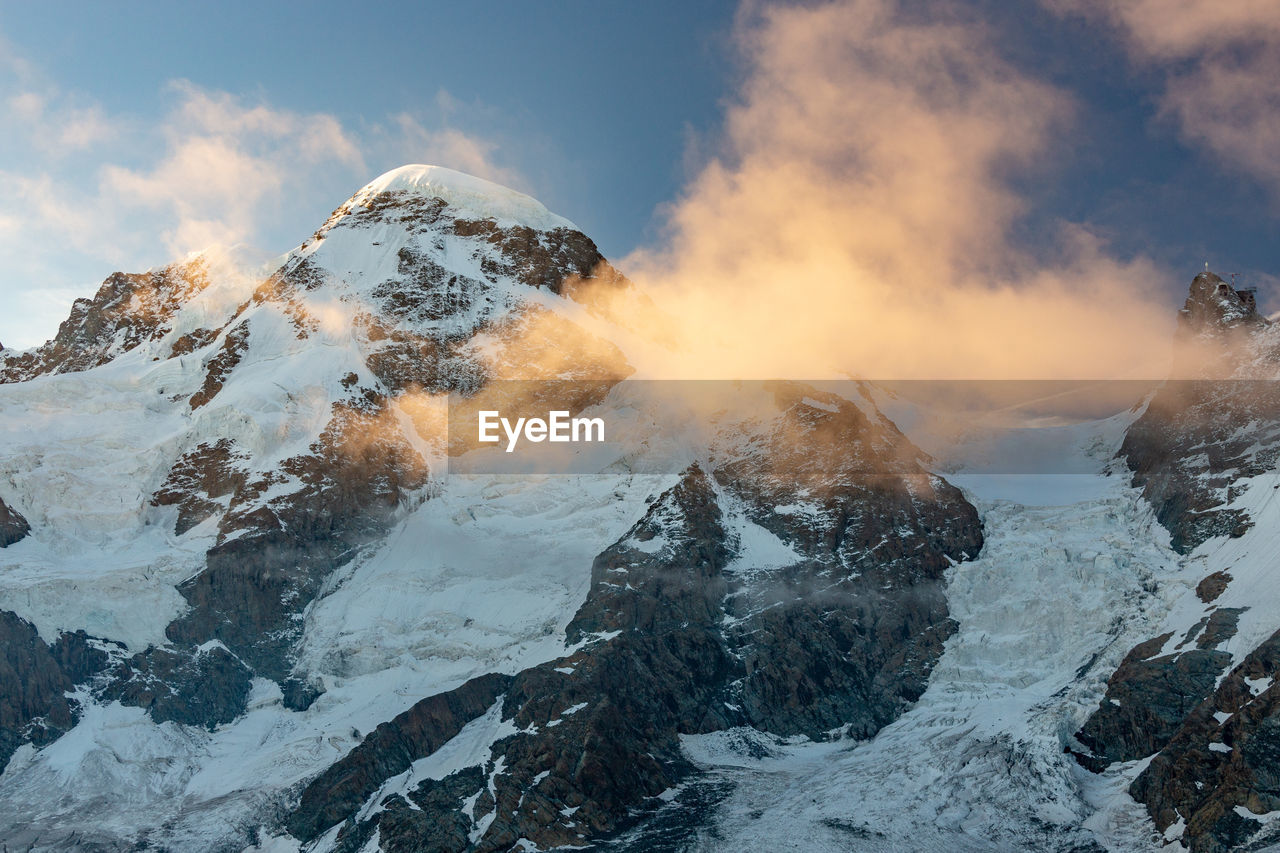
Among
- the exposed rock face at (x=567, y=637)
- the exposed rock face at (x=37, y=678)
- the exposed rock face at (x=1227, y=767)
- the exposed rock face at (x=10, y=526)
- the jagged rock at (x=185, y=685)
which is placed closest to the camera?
the exposed rock face at (x=1227, y=767)

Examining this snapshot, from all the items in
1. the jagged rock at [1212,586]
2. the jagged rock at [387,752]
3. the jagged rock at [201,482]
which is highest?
the jagged rock at [201,482]

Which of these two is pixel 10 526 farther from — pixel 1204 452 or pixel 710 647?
pixel 1204 452

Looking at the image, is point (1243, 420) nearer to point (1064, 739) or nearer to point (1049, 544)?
point (1049, 544)

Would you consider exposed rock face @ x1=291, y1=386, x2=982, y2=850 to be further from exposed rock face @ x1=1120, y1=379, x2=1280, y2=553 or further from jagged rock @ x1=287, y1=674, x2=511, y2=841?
exposed rock face @ x1=1120, y1=379, x2=1280, y2=553

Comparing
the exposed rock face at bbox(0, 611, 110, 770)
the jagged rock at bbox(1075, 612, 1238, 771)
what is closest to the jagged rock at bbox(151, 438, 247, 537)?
the exposed rock face at bbox(0, 611, 110, 770)

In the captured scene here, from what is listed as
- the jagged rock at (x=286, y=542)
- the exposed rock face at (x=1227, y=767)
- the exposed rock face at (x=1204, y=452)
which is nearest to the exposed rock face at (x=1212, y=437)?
the exposed rock face at (x=1204, y=452)

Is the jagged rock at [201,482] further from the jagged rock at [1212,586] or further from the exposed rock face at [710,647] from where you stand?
the jagged rock at [1212,586]

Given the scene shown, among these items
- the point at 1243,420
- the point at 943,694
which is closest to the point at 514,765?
the point at 943,694
